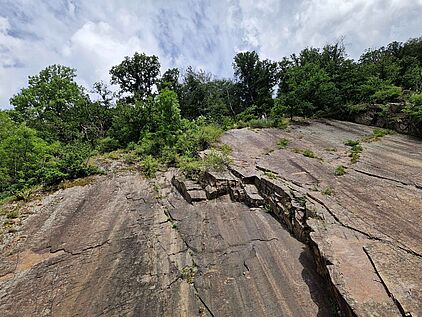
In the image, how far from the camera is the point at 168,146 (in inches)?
547

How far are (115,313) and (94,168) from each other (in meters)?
7.89

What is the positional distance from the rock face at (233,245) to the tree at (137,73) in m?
23.7

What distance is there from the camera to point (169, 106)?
53.1ft

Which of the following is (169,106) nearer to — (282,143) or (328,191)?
(282,143)

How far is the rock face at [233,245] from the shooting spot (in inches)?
188

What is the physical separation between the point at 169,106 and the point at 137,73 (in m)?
17.2

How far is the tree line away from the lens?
507 inches

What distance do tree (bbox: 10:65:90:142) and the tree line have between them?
3.4 inches

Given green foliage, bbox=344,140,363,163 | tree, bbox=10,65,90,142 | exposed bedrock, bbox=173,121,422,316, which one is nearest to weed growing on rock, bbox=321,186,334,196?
exposed bedrock, bbox=173,121,422,316

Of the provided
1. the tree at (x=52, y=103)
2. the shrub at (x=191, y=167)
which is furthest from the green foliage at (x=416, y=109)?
the tree at (x=52, y=103)

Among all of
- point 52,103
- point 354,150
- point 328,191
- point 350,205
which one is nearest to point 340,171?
point 328,191

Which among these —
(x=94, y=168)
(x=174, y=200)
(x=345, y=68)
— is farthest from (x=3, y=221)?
(x=345, y=68)

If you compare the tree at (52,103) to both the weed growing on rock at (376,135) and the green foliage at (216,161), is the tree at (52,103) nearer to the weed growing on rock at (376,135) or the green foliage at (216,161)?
the green foliage at (216,161)

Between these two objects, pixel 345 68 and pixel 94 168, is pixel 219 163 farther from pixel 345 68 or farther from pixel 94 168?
pixel 345 68
